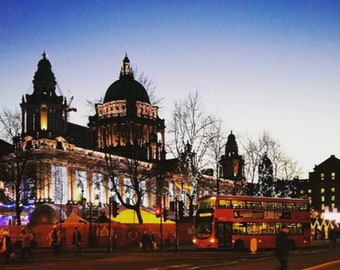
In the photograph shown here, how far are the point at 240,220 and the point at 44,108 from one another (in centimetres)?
8338

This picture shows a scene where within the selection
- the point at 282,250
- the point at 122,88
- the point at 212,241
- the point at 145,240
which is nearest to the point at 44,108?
the point at 122,88

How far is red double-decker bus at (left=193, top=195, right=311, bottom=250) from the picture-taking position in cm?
4606

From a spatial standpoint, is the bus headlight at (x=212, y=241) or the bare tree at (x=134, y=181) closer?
the bus headlight at (x=212, y=241)

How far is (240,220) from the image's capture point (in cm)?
4725

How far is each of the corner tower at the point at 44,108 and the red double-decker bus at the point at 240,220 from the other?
77.9 meters

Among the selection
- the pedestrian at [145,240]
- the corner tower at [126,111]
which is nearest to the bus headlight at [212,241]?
the pedestrian at [145,240]

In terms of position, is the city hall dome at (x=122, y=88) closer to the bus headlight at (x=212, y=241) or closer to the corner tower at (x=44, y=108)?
the corner tower at (x=44, y=108)

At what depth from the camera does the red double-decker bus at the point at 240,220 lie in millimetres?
46062

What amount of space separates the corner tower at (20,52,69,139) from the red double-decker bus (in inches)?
3069

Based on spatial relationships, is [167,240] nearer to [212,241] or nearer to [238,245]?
[238,245]

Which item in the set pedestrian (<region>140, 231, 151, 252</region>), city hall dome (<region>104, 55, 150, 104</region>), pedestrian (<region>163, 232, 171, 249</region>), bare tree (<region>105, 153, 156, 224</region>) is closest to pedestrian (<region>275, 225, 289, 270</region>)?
pedestrian (<region>140, 231, 151, 252</region>)

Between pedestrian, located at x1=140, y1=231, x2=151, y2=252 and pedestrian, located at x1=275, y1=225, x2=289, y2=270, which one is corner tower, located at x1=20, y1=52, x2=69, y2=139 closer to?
pedestrian, located at x1=140, y1=231, x2=151, y2=252

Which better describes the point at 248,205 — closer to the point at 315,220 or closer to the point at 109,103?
the point at 315,220

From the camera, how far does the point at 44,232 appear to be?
190 feet
